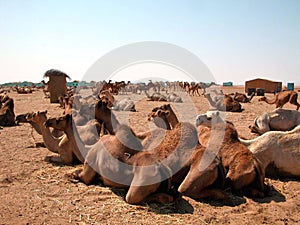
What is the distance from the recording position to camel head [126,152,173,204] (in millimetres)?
5145

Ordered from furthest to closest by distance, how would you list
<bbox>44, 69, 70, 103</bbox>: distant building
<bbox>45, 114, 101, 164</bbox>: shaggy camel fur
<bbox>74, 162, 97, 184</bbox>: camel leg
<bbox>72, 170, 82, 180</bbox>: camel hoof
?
<bbox>44, 69, 70, 103</bbox>: distant building < <bbox>45, 114, 101, 164</bbox>: shaggy camel fur < <bbox>72, 170, 82, 180</bbox>: camel hoof < <bbox>74, 162, 97, 184</bbox>: camel leg

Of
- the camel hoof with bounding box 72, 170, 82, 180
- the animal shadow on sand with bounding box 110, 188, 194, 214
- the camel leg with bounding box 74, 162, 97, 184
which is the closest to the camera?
the animal shadow on sand with bounding box 110, 188, 194, 214

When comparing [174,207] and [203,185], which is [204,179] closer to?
[203,185]

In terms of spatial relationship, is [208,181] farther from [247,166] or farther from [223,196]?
[247,166]

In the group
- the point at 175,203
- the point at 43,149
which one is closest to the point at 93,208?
the point at 175,203

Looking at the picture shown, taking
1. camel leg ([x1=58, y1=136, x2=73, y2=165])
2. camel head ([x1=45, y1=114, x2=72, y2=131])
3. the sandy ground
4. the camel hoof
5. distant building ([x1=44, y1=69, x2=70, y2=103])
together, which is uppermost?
distant building ([x1=44, y1=69, x2=70, y2=103])

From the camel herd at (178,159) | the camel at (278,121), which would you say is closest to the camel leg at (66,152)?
the camel herd at (178,159)

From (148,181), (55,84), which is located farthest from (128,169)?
(55,84)

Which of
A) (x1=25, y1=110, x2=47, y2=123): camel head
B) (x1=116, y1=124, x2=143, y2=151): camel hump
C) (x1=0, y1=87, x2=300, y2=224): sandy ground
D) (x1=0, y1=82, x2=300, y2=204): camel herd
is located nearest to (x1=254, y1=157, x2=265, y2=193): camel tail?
(x1=0, y1=82, x2=300, y2=204): camel herd

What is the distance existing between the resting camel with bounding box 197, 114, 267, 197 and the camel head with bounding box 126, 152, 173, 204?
47.6 inches

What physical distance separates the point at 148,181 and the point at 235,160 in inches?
69.2

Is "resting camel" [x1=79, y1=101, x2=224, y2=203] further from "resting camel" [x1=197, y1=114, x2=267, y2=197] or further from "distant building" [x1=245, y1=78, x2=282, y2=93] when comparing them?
"distant building" [x1=245, y1=78, x2=282, y2=93]

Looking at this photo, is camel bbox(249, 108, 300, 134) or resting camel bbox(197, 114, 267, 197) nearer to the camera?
resting camel bbox(197, 114, 267, 197)

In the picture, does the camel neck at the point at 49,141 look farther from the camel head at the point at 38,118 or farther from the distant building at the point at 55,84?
the distant building at the point at 55,84
